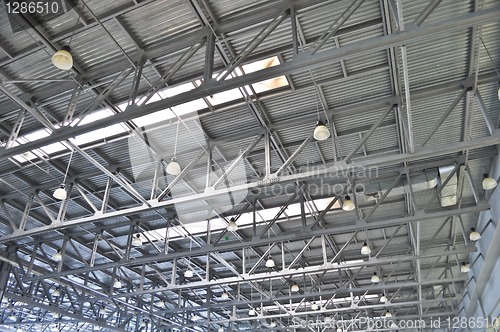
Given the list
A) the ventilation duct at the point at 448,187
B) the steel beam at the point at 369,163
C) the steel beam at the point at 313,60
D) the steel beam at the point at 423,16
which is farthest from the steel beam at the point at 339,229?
the steel beam at the point at 423,16

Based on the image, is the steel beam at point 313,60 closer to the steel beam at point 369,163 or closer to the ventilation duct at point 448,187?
the steel beam at point 369,163

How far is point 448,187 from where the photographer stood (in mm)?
20812

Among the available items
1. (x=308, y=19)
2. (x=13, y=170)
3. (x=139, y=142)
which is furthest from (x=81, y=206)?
(x=308, y=19)

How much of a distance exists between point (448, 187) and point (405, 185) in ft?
9.34

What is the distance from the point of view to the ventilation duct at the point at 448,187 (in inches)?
748

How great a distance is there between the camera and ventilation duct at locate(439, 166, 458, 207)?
19.0 m

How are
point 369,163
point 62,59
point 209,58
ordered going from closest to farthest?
point 62,59, point 209,58, point 369,163

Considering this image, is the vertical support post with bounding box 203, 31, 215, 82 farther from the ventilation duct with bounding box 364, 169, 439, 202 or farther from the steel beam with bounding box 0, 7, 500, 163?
the ventilation duct with bounding box 364, 169, 439, 202

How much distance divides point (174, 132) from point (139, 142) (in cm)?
177

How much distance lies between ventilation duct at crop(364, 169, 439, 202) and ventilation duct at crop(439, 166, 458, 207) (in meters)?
0.30

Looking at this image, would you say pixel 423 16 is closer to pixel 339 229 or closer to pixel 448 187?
pixel 339 229

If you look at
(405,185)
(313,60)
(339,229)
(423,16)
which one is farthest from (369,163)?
(405,185)

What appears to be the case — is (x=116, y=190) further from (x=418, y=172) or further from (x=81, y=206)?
(x=418, y=172)

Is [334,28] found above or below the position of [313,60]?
above
